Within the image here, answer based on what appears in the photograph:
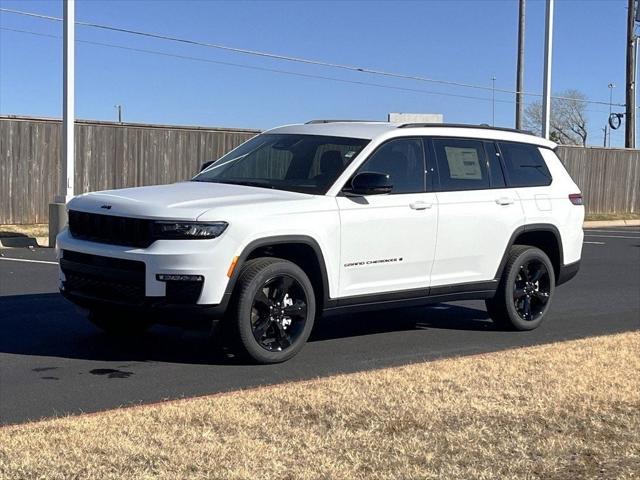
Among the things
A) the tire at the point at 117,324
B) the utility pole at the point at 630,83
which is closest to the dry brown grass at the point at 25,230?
the tire at the point at 117,324

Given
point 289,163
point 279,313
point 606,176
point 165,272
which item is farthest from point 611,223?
point 165,272

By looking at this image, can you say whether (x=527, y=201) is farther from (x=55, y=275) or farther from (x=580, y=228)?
(x=55, y=275)

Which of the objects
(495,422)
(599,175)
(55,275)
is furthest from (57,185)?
(599,175)

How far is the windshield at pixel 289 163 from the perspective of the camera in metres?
7.50

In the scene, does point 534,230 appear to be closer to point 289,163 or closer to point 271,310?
point 289,163

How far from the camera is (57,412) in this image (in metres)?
5.56

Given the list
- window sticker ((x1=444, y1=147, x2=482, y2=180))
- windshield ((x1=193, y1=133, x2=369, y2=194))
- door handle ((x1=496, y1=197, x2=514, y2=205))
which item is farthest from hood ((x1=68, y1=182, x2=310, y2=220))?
door handle ((x1=496, y1=197, x2=514, y2=205))

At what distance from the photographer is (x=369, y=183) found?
7.21m

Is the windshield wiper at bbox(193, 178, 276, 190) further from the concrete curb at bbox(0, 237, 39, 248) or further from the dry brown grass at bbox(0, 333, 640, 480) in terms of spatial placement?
the concrete curb at bbox(0, 237, 39, 248)

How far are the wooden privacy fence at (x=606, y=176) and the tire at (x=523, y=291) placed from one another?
20963 mm

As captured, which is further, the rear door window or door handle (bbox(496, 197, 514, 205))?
door handle (bbox(496, 197, 514, 205))

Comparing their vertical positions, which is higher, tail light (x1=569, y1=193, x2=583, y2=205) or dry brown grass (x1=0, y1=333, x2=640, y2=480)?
tail light (x1=569, y1=193, x2=583, y2=205)

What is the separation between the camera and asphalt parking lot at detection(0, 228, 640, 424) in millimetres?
6117

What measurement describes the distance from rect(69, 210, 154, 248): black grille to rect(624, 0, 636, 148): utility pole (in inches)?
1212
